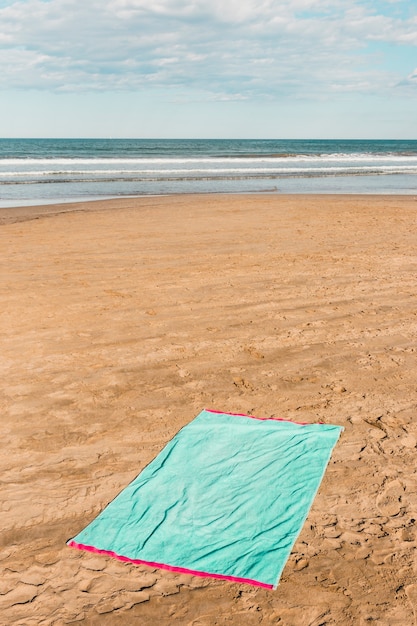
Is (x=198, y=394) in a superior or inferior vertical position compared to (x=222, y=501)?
superior

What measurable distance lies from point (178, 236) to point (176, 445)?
287 inches

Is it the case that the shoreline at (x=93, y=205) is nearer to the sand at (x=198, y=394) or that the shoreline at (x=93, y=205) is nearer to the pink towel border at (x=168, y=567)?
the sand at (x=198, y=394)

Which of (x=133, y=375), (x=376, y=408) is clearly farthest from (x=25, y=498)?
(x=376, y=408)

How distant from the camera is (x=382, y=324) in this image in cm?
588

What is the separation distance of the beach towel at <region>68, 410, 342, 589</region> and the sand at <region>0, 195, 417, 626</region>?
0.08 meters

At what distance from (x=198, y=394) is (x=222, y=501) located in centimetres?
131

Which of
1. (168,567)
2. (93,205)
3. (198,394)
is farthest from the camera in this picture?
(93,205)

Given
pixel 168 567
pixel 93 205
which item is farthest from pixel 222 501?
pixel 93 205

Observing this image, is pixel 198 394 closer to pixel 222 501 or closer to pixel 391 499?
pixel 222 501

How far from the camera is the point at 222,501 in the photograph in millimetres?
3172

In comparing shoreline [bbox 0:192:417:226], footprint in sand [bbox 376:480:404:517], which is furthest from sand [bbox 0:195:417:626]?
shoreline [bbox 0:192:417:226]

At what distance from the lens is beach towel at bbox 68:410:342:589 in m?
2.73

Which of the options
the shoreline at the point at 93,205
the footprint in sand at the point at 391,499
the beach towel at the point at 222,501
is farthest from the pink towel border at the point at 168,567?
the shoreline at the point at 93,205

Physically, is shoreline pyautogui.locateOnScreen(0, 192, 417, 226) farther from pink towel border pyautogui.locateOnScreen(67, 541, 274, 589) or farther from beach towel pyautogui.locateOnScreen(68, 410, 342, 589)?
pink towel border pyautogui.locateOnScreen(67, 541, 274, 589)
